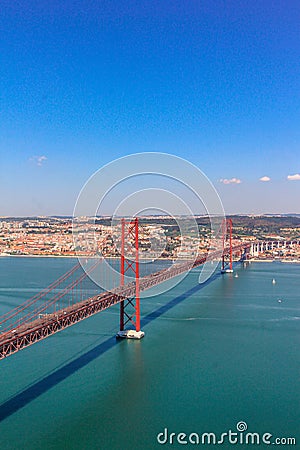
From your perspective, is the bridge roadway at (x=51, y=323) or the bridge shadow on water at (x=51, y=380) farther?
the bridge shadow on water at (x=51, y=380)

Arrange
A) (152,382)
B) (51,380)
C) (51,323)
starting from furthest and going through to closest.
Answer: (152,382)
(51,380)
(51,323)

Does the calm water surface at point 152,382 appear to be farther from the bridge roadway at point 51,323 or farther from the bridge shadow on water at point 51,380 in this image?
the bridge roadway at point 51,323

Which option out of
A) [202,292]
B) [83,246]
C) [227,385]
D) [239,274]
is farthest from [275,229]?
[227,385]

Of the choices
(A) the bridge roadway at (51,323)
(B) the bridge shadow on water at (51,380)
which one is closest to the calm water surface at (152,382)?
(B) the bridge shadow on water at (51,380)

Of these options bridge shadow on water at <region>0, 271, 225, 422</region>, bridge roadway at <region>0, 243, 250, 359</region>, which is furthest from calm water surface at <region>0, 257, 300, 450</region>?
bridge roadway at <region>0, 243, 250, 359</region>

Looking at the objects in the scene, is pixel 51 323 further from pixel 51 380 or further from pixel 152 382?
pixel 152 382

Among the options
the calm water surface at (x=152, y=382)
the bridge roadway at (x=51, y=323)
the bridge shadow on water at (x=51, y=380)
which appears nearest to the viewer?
the calm water surface at (x=152, y=382)

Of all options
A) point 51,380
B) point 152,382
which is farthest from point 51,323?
point 152,382

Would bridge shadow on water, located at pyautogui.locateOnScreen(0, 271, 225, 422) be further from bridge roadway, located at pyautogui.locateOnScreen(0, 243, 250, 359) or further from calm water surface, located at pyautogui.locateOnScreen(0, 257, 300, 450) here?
bridge roadway, located at pyautogui.locateOnScreen(0, 243, 250, 359)

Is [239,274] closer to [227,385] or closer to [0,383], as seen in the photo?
[227,385]

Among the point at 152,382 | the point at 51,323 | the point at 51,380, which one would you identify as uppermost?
the point at 51,323
